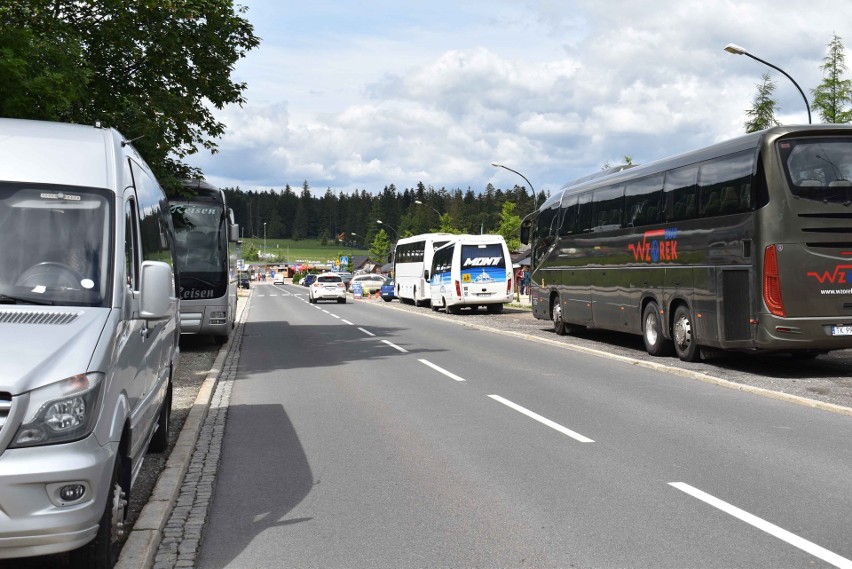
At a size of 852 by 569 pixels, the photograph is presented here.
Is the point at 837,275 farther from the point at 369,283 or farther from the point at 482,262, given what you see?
the point at 369,283

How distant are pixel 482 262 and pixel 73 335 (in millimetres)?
29983

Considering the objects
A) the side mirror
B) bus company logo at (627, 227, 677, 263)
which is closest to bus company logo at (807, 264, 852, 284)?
bus company logo at (627, 227, 677, 263)

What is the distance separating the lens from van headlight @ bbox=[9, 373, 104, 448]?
4.05 m

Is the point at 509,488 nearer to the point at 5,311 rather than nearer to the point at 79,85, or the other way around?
the point at 5,311

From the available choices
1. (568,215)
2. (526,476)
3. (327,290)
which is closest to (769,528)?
(526,476)

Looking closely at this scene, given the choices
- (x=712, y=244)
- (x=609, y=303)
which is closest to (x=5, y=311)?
(x=712, y=244)

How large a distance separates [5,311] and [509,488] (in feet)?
11.7

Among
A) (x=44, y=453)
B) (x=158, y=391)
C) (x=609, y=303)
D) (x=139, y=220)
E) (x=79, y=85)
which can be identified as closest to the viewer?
(x=44, y=453)

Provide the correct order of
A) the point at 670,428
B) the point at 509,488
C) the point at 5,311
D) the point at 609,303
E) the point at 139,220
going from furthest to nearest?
the point at 609,303, the point at 670,428, the point at 509,488, the point at 139,220, the point at 5,311

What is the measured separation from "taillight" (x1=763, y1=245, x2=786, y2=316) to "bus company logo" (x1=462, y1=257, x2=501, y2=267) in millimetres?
21167

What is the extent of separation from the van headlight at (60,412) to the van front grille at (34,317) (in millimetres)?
511

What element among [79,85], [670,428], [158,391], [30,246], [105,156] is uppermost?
[79,85]

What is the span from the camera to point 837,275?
1316 cm

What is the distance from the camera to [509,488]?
649 cm
